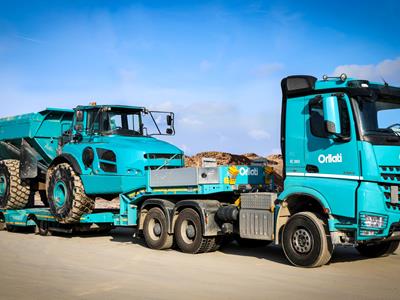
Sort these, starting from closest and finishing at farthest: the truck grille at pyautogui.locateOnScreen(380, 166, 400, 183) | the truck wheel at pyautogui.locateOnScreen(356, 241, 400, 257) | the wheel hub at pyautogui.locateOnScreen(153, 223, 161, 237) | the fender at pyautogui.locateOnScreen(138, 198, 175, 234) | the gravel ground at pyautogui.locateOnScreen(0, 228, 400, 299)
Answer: the gravel ground at pyautogui.locateOnScreen(0, 228, 400, 299) < the truck grille at pyautogui.locateOnScreen(380, 166, 400, 183) < the truck wheel at pyautogui.locateOnScreen(356, 241, 400, 257) < the fender at pyautogui.locateOnScreen(138, 198, 175, 234) < the wheel hub at pyautogui.locateOnScreen(153, 223, 161, 237)

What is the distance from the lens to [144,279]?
828 centimetres

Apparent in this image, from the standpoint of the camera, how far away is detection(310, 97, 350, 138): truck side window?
9039mm

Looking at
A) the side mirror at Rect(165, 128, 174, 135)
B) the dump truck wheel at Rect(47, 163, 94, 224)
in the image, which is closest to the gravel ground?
the dump truck wheel at Rect(47, 163, 94, 224)

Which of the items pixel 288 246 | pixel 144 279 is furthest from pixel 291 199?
pixel 144 279

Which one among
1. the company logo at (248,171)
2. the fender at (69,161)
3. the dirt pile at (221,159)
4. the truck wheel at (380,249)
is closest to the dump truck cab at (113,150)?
the fender at (69,161)

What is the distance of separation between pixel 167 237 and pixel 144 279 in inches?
137

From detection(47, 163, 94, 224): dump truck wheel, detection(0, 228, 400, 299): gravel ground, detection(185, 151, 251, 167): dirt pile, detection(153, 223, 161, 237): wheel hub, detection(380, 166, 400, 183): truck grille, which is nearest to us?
detection(0, 228, 400, 299): gravel ground

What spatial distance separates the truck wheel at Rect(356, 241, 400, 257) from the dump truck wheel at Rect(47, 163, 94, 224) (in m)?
6.74

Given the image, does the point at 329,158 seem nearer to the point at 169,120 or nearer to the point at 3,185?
the point at 169,120

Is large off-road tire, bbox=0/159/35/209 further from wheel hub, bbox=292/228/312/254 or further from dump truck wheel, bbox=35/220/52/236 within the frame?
wheel hub, bbox=292/228/312/254

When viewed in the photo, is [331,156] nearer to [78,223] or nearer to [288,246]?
[288,246]

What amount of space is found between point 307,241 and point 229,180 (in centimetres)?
234

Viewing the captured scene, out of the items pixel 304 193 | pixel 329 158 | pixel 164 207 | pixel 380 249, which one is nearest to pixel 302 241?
pixel 304 193

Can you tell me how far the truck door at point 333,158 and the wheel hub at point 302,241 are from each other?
670 millimetres
